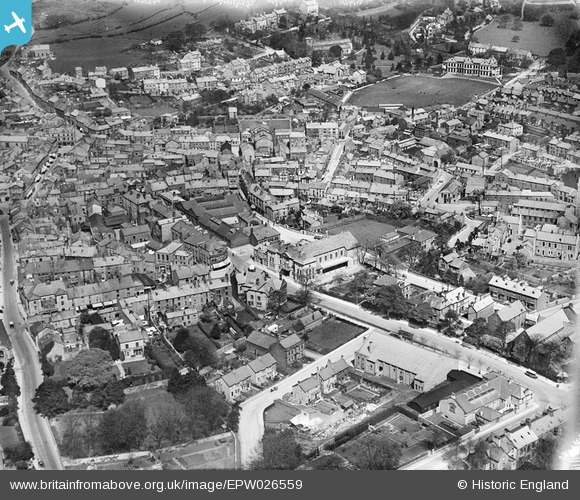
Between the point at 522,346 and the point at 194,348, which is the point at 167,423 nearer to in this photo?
the point at 194,348

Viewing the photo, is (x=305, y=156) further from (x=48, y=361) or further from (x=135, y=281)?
(x=48, y=361)

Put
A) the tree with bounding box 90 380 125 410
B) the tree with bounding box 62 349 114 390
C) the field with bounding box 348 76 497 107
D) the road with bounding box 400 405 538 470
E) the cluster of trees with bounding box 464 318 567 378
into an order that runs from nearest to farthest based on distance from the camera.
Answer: the road with bounding box 400 405 538 470 → the tree with bounding box 90 380 125 410 → the tree with bounding box 62 349 114 390 → the cluster of trees with bounding box 464 318 567 378 → the field with bounding box 348 76 497 107

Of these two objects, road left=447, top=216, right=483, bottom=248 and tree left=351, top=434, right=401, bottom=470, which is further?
road left=447, top=216, right=483, bottom=248

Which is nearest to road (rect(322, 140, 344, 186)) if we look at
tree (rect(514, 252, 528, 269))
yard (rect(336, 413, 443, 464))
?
tree (rect(514, 252, 528, 269))

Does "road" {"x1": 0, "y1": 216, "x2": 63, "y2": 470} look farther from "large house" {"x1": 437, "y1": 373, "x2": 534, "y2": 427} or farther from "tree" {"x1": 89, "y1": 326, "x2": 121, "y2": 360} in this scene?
"large house" {"x1": 437, "y1": 373, "x2": 534, "y2": 427}

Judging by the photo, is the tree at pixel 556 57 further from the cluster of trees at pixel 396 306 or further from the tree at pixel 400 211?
the cluster of trees at pixel 396 306

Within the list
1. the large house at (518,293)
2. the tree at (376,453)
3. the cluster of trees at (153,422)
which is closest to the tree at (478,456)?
the tree at (376,453)
